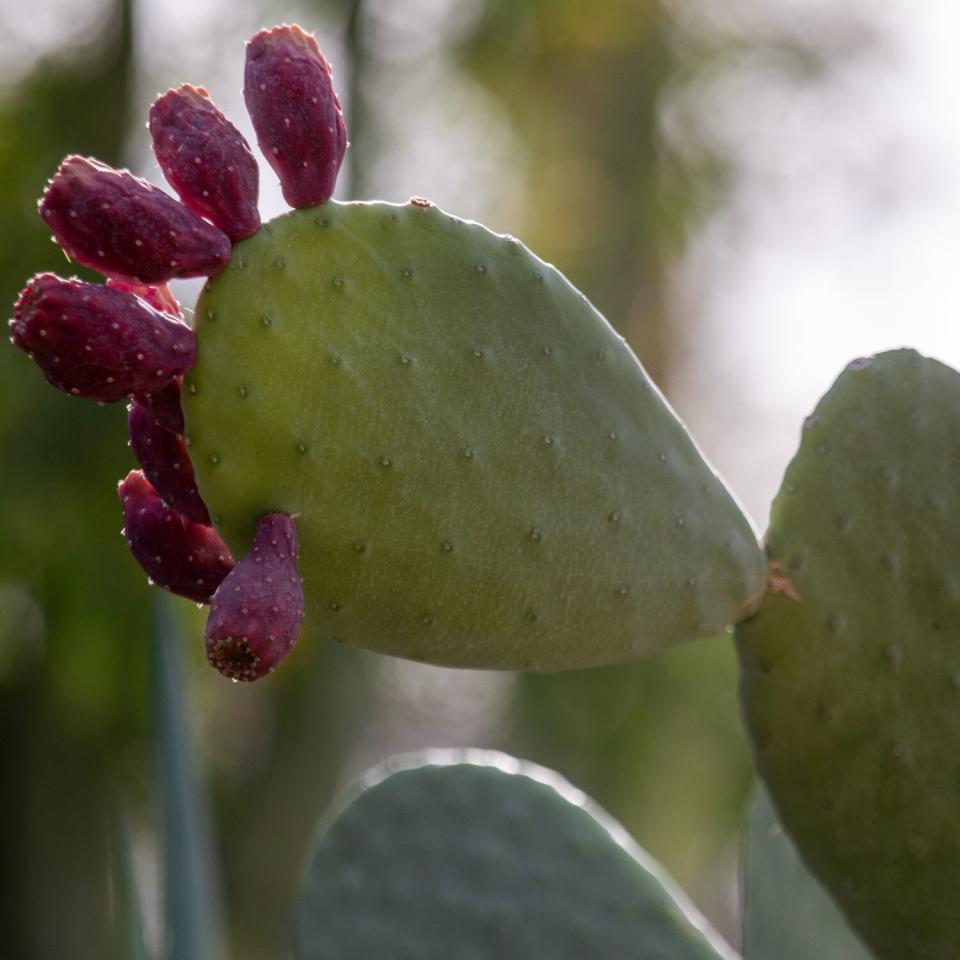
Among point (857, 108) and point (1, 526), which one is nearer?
point (1, 526)

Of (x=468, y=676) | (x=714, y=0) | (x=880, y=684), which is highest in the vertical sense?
(x=714, y=0)

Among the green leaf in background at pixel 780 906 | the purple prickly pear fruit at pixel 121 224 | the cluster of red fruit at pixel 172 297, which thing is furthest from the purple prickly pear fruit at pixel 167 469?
the green leaf in background at pixel 780 906

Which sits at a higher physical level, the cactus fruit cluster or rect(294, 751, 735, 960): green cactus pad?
the cactus fruit cluster

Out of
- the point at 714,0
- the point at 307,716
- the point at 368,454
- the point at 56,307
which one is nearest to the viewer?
the point at 56,307

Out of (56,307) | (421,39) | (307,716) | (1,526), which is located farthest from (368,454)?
(421,39)

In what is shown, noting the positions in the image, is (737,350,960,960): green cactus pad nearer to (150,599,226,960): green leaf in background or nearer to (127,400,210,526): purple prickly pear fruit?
(127,400,210,526): purple prickly pear fruit

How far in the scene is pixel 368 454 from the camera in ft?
3.27

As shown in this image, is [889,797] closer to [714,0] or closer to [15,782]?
[15,782]

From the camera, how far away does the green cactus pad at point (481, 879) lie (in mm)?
1452

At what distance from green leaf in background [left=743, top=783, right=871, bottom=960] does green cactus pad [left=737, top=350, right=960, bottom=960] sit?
0.30 m

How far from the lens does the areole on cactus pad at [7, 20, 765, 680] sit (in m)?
0.94

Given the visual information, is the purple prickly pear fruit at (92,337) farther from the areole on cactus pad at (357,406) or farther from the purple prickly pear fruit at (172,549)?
the purple prickly pear fruit at (172,549)

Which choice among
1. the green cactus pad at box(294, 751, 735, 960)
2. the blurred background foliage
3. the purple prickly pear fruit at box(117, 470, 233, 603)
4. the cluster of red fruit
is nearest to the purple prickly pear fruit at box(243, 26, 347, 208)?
the cluster of red fruit

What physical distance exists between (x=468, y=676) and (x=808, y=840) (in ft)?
22.8
